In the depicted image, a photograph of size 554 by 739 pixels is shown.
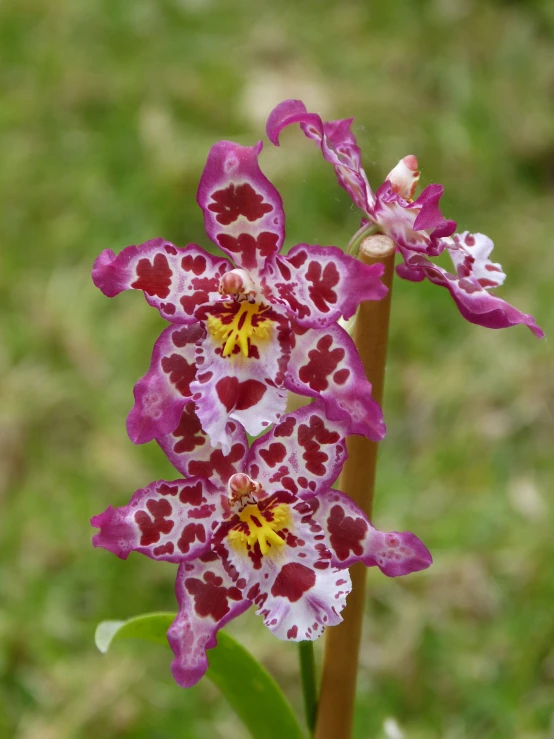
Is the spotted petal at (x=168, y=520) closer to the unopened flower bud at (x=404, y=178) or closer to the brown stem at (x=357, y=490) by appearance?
the brown stem at (x=357, y=490)

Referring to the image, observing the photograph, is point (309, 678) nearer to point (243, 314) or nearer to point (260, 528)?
point (260, 528)

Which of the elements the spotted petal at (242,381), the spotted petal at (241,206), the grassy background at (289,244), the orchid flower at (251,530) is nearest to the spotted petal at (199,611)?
the orchid flower at (251,530)

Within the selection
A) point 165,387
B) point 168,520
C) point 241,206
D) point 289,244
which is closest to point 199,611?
point 168,520

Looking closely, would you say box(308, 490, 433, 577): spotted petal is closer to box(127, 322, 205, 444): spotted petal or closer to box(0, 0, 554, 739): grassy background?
box(127, 322, 205, 444): spotted petal

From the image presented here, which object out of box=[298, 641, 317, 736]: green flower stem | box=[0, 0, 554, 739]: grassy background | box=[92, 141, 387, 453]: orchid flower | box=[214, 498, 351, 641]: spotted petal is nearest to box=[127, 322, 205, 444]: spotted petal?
box=[92, 141, 387, 453]: orchid flower

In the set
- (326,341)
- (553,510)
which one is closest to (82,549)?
(553,510)

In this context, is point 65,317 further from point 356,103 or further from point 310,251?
point 310,251
